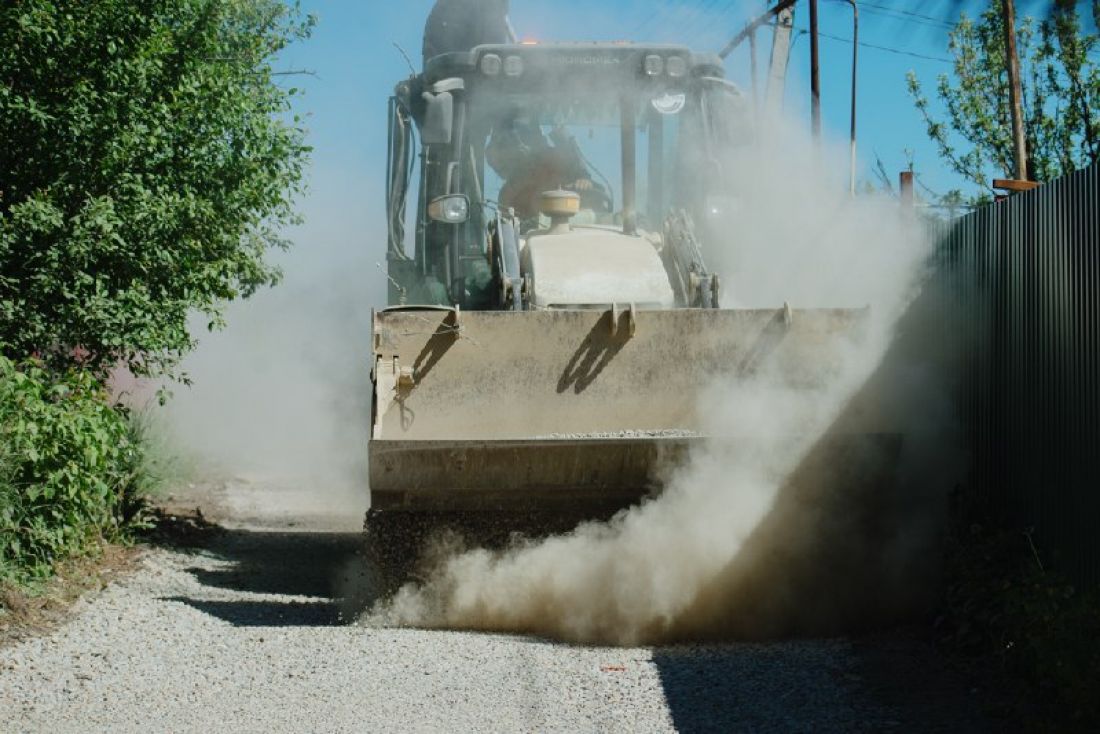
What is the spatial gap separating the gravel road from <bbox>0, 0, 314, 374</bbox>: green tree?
2387 millimetres

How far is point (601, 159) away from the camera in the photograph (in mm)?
10750

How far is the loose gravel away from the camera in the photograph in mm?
6109

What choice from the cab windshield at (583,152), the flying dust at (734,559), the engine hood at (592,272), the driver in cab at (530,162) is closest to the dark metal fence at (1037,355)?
the flying dust at (734,559)

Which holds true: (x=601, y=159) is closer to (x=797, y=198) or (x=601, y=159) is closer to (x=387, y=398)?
(x=797, y=198)

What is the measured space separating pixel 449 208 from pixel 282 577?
3065 millimetres

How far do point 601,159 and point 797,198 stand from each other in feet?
5.28

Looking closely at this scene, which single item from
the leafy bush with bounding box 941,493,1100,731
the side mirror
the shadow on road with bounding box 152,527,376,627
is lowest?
the shadow on road with bounding box 152,527,376,627

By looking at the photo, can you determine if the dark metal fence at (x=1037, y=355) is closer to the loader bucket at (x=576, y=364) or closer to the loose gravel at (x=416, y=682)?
the loader bucket at (x=576, y=364)

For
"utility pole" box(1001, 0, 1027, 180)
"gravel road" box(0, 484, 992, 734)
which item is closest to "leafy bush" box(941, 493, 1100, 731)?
"gravel road" box(0, 484, 992, 734)

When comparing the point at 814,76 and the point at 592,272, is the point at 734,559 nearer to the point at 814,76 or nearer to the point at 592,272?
the point at 592,272

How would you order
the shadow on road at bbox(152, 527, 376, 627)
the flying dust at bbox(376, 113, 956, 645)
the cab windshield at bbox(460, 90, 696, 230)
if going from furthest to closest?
the cab windshield at bbox(460, 90, 696, 230)
the shadow on road at bbox(152, 527, 376, 627)
the flying dust at bbox(376, 113, 956, 645)

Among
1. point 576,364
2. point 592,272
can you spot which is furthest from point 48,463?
point 592,272

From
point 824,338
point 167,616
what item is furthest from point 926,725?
point 167,616

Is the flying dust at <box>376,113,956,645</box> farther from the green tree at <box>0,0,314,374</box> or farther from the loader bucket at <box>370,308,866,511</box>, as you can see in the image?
the green tree at <box>0,0,314,374</box>
